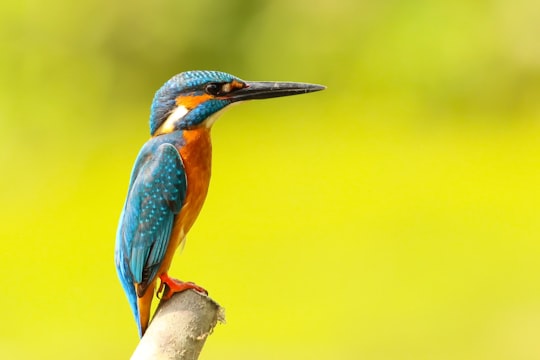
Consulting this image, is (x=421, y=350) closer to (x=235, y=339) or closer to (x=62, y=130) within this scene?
(x=235, y=339)

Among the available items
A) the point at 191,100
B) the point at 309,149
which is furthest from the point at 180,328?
the point at 309,149

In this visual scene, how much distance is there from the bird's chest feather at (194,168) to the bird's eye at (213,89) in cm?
6

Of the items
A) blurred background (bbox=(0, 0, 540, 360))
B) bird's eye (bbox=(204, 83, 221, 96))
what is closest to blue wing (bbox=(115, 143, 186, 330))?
bird's eye (bbox=(204, 83, 221, 96))

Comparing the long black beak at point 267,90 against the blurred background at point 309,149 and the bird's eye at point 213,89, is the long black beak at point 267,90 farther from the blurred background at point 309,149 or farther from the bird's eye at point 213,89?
the blurred background at point 309,149

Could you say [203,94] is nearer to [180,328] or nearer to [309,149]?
[180,328]

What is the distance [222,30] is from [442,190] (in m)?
1.44

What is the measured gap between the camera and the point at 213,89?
6.18 ft

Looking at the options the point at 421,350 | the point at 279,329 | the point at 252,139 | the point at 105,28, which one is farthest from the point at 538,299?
the point at 105,28

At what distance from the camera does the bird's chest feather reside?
187cm

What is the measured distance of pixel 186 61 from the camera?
19.0ft

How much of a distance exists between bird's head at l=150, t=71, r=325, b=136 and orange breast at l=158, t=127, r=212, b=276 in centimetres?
2

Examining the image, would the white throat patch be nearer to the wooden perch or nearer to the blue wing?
the blue wing

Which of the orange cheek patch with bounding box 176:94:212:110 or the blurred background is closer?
the orange cheek patch with bounding box 176:94:212:110

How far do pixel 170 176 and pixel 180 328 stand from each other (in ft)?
1.09
